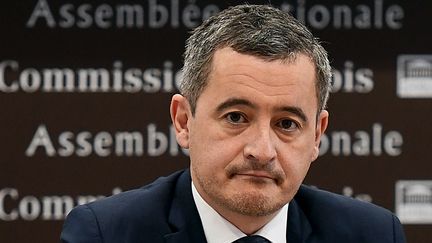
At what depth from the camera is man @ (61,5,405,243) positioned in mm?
1748

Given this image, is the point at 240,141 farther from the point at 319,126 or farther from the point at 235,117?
the point at 319,126

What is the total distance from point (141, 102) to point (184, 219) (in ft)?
4.14

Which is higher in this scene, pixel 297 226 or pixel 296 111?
pixel 296 111

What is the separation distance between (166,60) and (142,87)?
12 centimetres

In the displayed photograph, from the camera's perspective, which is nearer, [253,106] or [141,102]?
[253,106]

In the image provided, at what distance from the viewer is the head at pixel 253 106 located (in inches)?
68.6

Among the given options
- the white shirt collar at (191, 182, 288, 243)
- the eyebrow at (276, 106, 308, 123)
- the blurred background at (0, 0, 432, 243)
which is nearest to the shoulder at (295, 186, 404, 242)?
the white shirt collar at (191, 182, 288, 243)

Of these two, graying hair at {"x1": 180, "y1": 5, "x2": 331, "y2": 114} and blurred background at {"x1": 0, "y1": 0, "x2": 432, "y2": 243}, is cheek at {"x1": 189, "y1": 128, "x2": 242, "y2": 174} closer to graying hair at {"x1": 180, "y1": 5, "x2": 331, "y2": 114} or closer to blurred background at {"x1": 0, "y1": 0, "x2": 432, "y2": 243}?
graying hair at {"x1": 180, "y1": 5, "x2": 331, "y2": 114}

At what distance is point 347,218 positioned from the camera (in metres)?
2.11

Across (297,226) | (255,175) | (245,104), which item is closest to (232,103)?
(245,104)

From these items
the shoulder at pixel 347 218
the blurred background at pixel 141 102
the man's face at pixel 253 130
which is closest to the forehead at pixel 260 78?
the man's face at pixel 253 130

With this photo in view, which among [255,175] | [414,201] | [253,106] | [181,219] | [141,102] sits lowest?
[414,201]

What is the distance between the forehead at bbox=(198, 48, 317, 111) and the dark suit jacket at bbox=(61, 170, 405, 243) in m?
0.30

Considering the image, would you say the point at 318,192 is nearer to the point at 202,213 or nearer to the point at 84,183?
the point at 202,213
